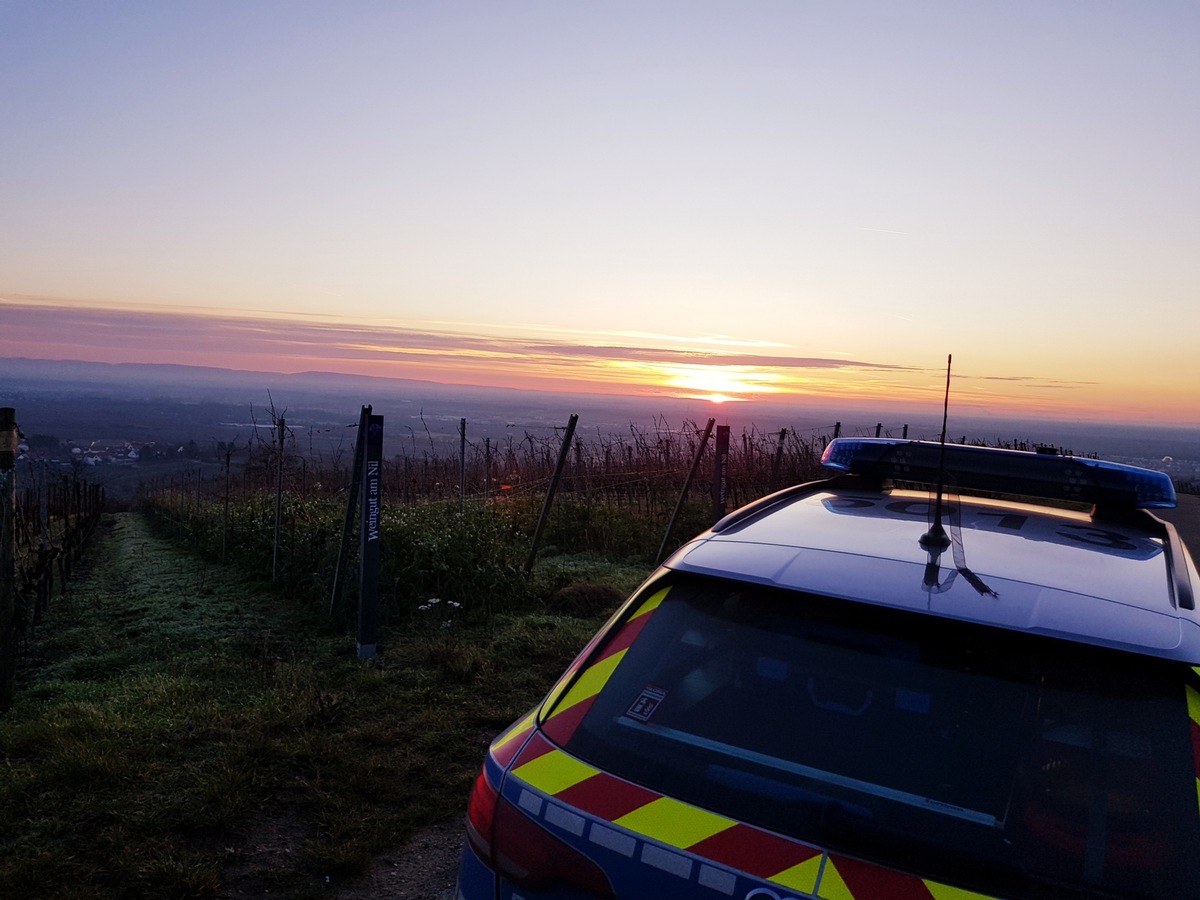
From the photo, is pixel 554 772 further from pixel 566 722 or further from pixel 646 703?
pixel 646 703

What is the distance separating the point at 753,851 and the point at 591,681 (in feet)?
2.02

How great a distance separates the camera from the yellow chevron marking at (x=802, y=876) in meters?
1.44

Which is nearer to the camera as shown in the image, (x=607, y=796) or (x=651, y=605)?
(x=607, y=796)

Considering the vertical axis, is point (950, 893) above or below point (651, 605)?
below

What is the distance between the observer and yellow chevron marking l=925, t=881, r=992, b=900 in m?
1.39

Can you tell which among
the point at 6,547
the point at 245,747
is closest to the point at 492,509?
the point at 6,547

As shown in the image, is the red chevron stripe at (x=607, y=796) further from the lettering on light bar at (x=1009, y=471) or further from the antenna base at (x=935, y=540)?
the lettering on light bar at (x=1009, y=471)

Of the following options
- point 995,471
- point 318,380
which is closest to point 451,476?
point 995,471

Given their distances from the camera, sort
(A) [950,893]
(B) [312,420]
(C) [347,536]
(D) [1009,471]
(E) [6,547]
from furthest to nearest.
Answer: (B) [312,420] → (C) [347,536] → (E) [6,547] → (D) [1009,471] → (A) [950,893]

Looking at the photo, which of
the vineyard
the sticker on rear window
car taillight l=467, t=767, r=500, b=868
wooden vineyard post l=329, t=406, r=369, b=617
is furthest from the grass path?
the sticker on rear window

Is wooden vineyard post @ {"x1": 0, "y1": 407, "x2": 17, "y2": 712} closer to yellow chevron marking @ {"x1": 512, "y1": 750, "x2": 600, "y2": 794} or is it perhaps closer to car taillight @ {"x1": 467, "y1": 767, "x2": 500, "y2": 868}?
car taillight @ {"x1": 467, "y1": 767, "x2": 500, "y2": 868}

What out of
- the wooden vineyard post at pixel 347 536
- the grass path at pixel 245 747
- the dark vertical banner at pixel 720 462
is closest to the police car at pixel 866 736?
the grass path at pixel 245 747

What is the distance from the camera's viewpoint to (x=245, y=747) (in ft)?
15.6

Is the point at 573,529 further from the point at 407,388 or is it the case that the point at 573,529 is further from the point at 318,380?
the point at 318,380
